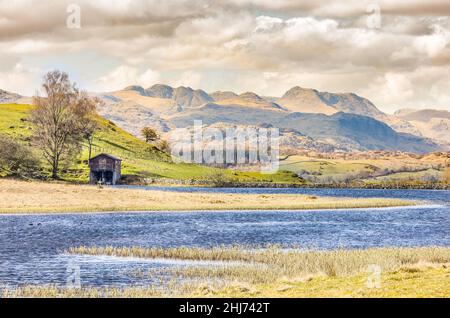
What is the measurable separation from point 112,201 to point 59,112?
59.8 metres

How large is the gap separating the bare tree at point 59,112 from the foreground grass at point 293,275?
111564mm

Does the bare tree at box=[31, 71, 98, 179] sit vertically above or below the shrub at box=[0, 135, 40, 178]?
above

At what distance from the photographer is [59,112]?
6521 inches

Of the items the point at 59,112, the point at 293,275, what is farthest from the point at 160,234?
the point at 59,112

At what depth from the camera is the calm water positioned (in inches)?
1785

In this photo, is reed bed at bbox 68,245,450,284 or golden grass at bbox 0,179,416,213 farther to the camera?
golden grass at bbox 0,179,416,213

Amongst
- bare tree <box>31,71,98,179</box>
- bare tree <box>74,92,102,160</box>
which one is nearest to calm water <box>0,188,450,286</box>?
bare tree <box>31,71,98,179</box>

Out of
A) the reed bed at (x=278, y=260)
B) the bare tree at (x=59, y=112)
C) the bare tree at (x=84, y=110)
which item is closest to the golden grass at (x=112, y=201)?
the bare tree at (x=59, y=112)

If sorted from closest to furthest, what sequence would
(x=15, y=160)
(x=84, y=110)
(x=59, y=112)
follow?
(x=15, y=160) → (x=59, y=112) → (x=84, y=110)

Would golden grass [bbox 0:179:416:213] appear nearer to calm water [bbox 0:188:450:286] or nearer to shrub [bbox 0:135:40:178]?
calm water [bbox 0:188:450:286]

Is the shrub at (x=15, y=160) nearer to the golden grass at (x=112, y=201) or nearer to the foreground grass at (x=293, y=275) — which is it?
the golden grass at (x=112, y=201)

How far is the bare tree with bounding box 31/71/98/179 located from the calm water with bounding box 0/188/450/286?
72.9 m

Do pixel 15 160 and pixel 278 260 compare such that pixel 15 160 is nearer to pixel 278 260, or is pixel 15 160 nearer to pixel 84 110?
pixel 84 110
